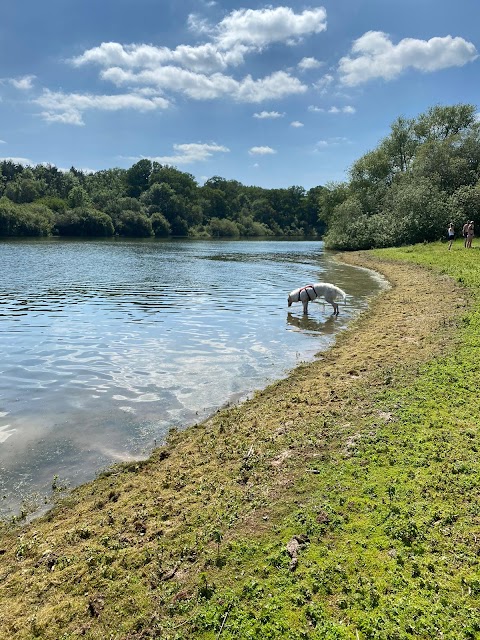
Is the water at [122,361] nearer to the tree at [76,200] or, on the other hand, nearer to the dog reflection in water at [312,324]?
the dog reflection in water at [312,324]

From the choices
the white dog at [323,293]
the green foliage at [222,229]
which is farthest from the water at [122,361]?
the green foliage at [222,229]

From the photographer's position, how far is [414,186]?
51.7 meters

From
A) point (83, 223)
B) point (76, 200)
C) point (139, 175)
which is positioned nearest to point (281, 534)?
point (83, 223)

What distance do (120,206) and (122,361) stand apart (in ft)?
431

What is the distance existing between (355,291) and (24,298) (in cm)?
1890

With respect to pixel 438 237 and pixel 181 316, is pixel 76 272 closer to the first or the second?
pixel 181 316

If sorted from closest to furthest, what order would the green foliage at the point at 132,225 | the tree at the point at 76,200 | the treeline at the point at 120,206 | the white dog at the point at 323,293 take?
the white dog at the point at 323,293 → the treeline at the point at 120,206 → the green foliage at the point at 132,225 → the tree at the point at 76,200

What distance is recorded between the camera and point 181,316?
1947cm

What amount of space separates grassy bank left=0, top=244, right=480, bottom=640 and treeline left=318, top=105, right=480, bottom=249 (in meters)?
45.4

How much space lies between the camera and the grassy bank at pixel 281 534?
3859 mm

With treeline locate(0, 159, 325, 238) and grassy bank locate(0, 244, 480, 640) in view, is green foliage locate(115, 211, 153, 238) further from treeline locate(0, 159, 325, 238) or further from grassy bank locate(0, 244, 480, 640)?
grassy bank locate(0, 244, 480, 640)

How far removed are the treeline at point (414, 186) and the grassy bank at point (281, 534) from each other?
4543 centimetres

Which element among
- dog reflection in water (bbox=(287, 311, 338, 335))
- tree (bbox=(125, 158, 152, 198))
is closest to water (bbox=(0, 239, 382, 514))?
dog reflection in water (bbox=(287, 311, 338, 335))

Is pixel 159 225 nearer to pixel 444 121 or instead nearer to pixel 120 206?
pixel 120 206
